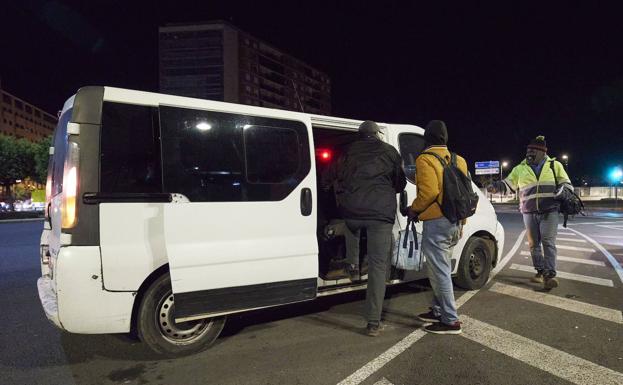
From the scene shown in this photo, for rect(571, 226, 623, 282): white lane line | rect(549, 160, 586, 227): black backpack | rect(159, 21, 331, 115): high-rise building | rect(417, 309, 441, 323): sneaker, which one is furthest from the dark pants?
rect(159, 21, 331, 115): high-rise building

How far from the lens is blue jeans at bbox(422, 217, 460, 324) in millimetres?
3861

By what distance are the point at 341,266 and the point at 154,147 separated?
253 centimetres

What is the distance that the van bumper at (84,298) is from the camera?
299cm

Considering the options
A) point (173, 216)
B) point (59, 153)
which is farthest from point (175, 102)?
point (59, 153)

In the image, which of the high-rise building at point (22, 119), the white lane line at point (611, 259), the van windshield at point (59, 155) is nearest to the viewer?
the van windshield at point (59, 155)

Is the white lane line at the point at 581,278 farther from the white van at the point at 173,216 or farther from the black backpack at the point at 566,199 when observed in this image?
the white van at the point at 173,216

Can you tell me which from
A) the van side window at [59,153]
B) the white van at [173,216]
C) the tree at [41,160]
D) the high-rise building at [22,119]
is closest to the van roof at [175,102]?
the white van at [173,216]

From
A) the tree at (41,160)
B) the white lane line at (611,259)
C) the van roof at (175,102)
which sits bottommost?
the white lane line at (611,259)

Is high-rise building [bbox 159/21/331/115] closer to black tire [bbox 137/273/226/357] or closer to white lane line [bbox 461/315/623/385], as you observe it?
white lane line [bbox 461/315/623/385]

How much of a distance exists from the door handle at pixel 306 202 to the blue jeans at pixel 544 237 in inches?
144

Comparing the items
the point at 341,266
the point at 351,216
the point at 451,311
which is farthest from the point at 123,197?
the point at 451,311

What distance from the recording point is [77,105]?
307 cm

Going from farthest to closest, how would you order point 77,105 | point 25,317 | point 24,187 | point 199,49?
point 199,49 → point 24,187 → point 25,317 → point 77,105

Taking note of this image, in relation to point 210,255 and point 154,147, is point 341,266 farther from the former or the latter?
point 154,147
